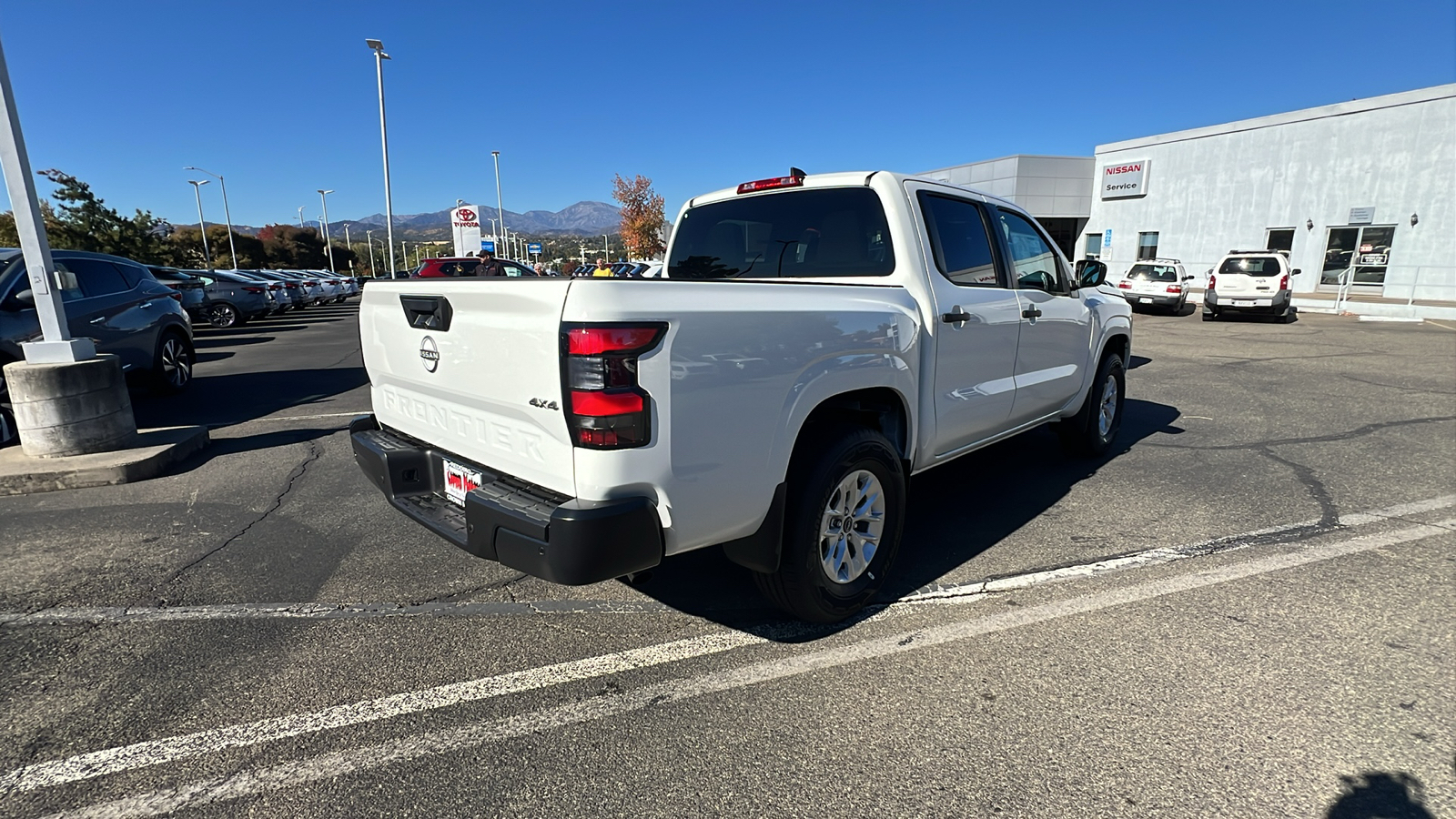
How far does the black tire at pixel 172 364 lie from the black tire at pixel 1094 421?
998 cm

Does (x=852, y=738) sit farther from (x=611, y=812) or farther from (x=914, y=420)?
(x=914, y=420)

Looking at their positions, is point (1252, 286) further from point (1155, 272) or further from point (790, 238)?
point (790, 238)

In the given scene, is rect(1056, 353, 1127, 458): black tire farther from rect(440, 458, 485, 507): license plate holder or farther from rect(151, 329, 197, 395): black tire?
rect(151, 329, 197, 395): black tire

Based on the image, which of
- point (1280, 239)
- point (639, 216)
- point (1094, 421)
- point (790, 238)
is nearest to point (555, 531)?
point (790, 238)

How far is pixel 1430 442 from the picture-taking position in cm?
613

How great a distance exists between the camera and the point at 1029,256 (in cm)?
469

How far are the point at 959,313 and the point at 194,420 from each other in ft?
25.5

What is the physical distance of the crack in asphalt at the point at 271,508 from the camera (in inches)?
146

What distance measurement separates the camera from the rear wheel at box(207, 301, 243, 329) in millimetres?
18406

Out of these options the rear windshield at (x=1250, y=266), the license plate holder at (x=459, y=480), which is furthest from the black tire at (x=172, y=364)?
the rear windshield at (x=1250, y=266)

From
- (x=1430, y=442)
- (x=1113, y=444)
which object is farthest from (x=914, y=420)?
(x=1430, y=442)

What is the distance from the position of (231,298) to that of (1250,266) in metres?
26.1

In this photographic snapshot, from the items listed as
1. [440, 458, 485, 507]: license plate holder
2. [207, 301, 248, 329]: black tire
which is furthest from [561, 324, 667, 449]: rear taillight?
[207, 301, 248, 329]: black tire

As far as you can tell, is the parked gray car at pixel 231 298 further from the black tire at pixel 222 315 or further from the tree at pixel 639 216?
the tree at pixel 639 216
